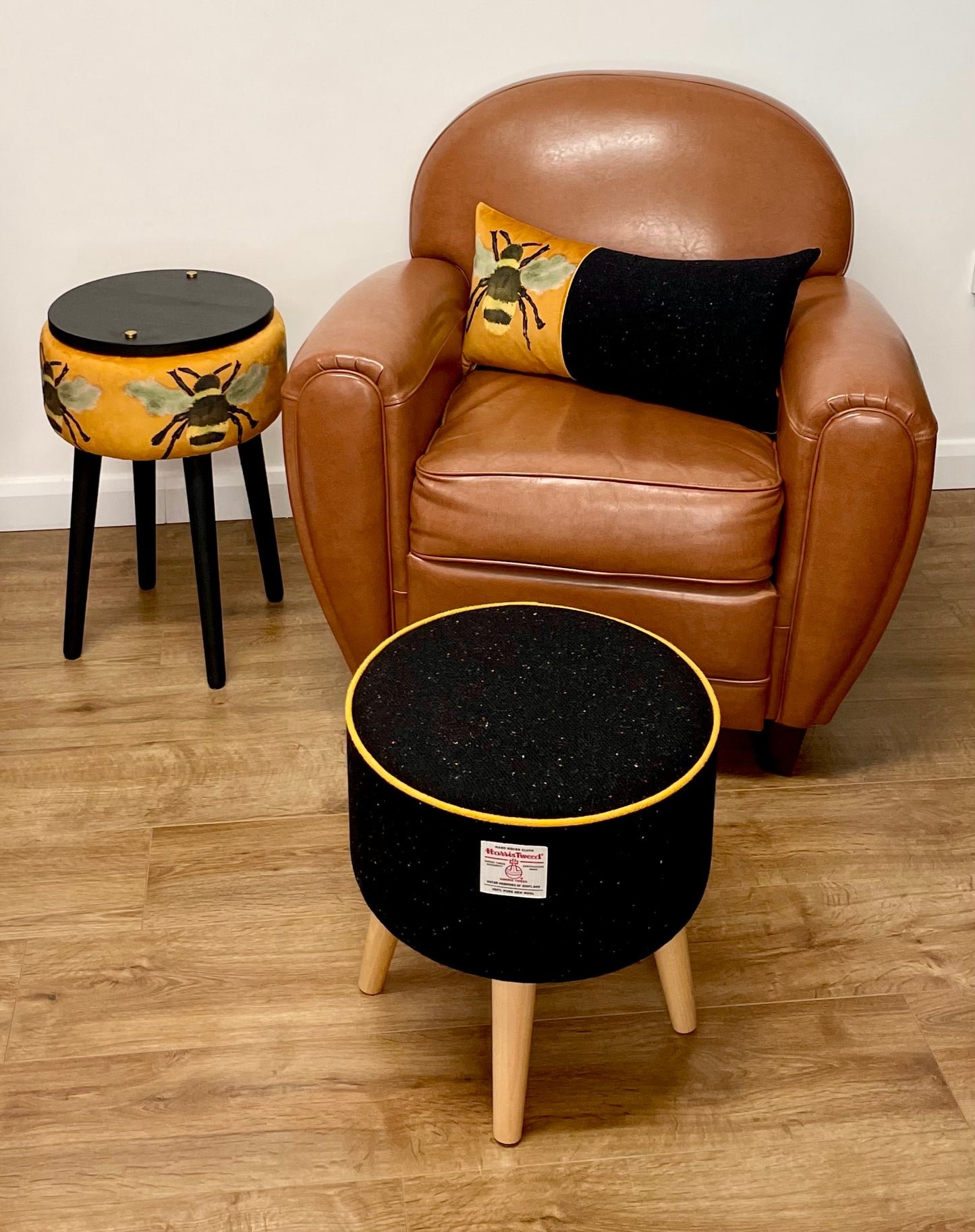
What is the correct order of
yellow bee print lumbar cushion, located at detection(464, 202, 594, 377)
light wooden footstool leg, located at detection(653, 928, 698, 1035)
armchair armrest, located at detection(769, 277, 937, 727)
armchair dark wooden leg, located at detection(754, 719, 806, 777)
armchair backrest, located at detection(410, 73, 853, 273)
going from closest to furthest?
light wooden footstool leg, located at detection(653, 928, 698, 1035), armchair armrest, located at detection(769, 277, 937, 727), armchair dark wooden leg, located at detection(754, 719, 806, 777), yellow bee print lumbar cushion, located at detection(464, 202, 594, 377), armchair backrest, located at detection(410, 73, 853, 273)

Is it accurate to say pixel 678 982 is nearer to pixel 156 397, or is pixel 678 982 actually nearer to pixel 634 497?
pixel 634 497

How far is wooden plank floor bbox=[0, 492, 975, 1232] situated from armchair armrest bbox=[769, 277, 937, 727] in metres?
0.23

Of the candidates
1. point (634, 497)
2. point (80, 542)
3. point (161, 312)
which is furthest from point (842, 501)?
point (80, 542)

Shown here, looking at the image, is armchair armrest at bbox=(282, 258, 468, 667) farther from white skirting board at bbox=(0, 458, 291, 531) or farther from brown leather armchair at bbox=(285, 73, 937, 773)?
white skirting board at bbox=(0, 458, 291, 531)

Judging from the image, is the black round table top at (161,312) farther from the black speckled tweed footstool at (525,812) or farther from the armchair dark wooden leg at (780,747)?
the armchair dark wooden leg at (780,747)

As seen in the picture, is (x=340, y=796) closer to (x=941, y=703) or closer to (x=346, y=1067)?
(x=346, y=1067)

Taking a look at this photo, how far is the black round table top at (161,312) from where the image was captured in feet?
6.40

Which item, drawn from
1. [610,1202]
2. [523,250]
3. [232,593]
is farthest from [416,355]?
[610,1202]

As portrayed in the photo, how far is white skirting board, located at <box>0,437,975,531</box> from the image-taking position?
2680 mm

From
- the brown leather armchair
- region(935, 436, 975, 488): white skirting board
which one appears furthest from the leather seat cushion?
region(935, 436, 975, 488): white skirting board

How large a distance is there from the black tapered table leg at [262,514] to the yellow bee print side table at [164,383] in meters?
0.05

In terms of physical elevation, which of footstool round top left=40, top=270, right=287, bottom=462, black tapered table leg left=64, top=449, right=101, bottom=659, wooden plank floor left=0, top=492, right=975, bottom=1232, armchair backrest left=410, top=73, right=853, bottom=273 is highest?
armchair backrest left=410, top=73, right=853, bottom=273

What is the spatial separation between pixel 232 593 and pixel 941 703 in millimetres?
1325

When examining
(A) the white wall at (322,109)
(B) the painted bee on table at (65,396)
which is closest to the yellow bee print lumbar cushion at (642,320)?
(A) the white wall at (322,109)
